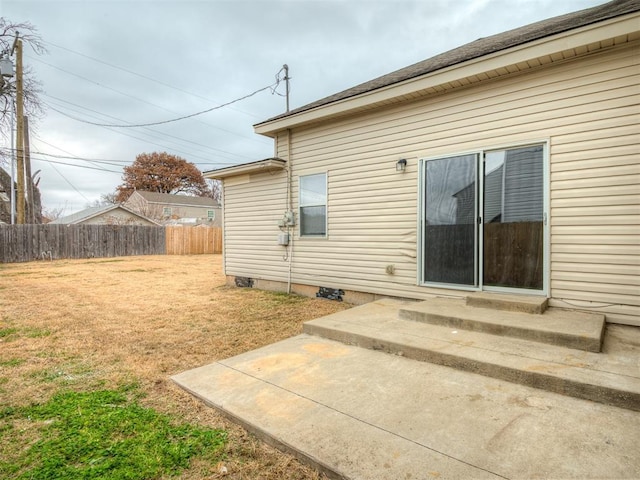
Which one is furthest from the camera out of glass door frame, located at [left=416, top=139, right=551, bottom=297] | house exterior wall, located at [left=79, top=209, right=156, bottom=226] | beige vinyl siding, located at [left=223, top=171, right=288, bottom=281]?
house exterior wall, located at [left=79, top=209, right=156, bottom=226]

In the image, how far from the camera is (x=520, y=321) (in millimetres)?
A: 3248

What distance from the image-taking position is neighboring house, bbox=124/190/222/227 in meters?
A: 30.1

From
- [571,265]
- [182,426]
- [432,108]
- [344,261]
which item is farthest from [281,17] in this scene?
[182,426]

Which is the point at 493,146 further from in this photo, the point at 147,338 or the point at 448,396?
the point at 147,338

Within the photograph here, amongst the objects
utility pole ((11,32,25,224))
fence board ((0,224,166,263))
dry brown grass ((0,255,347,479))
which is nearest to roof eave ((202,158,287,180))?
dry brown grass ((0,255,347,479))

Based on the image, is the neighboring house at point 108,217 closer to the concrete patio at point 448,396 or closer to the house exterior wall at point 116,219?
the house exterior wall at point 116,219

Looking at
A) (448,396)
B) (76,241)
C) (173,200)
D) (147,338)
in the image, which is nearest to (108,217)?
(173,200)

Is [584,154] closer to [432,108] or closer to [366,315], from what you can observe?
[432,108]

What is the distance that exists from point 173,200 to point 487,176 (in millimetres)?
32439

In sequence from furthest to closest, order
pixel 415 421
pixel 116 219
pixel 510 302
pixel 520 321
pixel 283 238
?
pixel 116 219, pixel 283 238, pixel 510 302, pixel 520 321, pixel 415 421

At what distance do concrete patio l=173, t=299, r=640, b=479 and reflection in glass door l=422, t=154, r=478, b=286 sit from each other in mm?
1003

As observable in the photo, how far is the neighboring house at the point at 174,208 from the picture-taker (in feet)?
98.6

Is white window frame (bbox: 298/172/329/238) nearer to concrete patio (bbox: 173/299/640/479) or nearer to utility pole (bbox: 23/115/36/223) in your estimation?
concrete patio (bbox: 173/299/640/479)

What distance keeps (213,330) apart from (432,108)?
14.2 ft
